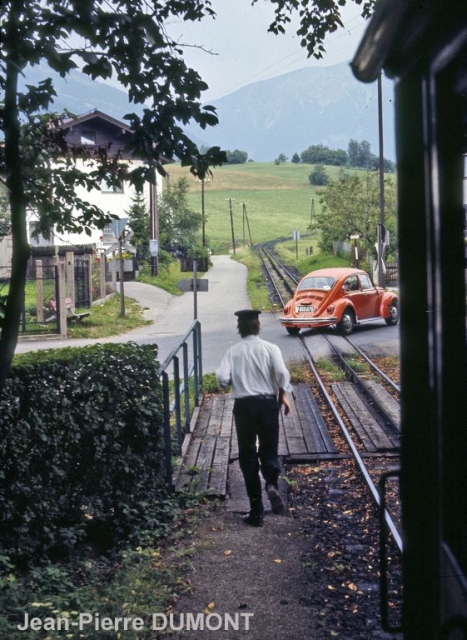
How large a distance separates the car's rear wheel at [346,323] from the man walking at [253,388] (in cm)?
1759

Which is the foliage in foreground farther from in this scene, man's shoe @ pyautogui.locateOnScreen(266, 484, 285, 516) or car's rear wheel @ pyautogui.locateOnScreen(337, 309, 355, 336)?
car's rear wheel @ pyautogui.locateOnScreen(337, 309, 355, 336)

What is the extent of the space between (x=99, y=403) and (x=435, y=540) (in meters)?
4.91

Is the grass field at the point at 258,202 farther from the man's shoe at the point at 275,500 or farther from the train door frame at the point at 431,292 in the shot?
the train door frame at the point at 431,292

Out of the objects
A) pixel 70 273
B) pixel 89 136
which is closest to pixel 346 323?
pixel 70 273

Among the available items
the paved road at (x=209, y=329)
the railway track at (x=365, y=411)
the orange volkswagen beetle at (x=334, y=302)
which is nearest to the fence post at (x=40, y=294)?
the paved road at (x=209, y=329)

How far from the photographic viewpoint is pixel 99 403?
6.68 metres

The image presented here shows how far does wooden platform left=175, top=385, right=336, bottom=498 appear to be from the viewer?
8.68 metres

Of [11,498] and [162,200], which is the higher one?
[162,200]

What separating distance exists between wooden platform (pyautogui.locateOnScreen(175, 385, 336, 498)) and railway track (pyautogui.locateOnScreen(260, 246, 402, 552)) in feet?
1.04

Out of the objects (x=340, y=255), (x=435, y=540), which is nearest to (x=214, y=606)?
(x=435, y=540)

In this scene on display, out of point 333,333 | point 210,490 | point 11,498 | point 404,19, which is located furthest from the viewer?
point 333,333

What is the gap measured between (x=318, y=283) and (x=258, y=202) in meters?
102

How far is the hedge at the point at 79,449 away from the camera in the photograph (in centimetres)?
591

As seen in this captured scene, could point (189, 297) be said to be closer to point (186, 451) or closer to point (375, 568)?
point (186, 451)
